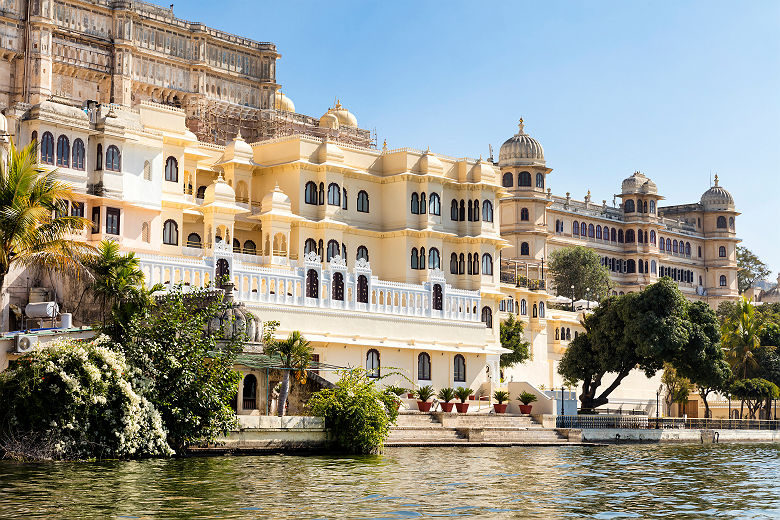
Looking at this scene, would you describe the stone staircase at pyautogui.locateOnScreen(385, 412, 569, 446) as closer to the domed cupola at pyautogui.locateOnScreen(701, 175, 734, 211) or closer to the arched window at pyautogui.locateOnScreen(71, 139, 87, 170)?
the arched window at pyautogui.locateOnScreen(71, 139, 87, 170)

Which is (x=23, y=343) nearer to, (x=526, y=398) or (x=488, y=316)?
(x=526, y=398)

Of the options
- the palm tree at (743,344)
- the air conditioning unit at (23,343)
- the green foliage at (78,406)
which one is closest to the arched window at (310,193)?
the palm tree at (743,344)

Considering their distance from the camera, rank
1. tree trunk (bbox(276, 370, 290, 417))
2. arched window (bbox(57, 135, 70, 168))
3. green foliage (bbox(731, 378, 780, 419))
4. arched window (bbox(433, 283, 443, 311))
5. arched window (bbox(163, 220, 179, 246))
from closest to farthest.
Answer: tree trunk (bbox(276, 370, 290, 417))
arched window (bbox(57, 135, 70, 168))
arched window (bbox(163, 220, 179, 246))
arched window (bbox(433, 283, 443, 311))
green foliage (bbox(731, 378, 780, 419))

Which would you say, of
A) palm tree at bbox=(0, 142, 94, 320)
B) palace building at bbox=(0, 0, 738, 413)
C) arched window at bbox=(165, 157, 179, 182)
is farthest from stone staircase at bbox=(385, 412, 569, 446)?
arched window at bbox=(165, 157, 179, 182)

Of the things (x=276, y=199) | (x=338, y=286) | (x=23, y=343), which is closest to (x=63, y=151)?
(x=276, y=199)

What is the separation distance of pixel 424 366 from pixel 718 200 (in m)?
64.7

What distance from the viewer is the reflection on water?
62.6 ft

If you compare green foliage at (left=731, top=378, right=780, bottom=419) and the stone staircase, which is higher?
green foliage at (left=731, top=378, right=780, bottom=419)

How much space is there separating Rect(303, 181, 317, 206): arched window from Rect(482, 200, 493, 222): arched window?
9.29m

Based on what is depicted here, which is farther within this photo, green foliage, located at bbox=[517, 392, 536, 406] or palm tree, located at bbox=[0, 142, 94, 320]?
green foliage, located at bbox=[517, 392, 536, 406]

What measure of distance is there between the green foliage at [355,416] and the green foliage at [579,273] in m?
50.8

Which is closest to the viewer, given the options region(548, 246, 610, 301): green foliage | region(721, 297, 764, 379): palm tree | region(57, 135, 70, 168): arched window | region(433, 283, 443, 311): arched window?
region(57, 135, 70, 168): arched window

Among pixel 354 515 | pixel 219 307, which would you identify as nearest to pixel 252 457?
pixel 219 307

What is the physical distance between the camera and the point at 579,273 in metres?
81.6
